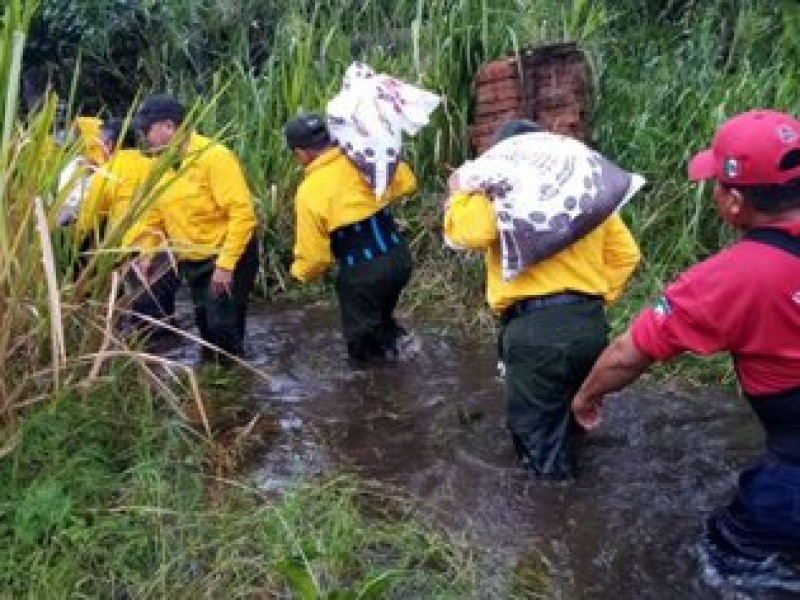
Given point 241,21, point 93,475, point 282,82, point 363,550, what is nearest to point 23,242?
point 93,475

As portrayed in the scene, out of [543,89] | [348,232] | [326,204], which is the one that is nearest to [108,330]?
[326,204]

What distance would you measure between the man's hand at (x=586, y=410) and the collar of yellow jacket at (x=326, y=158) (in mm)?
1921

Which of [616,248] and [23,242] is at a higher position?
[23,242]

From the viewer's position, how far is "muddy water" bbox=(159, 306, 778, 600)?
3775 millimetres

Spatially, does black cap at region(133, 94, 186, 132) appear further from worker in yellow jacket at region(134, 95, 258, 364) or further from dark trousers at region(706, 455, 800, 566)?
dark trousers at region(706, 455, 800, 566)

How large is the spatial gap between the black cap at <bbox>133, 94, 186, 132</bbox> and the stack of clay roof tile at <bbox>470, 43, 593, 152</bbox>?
214 centimetres

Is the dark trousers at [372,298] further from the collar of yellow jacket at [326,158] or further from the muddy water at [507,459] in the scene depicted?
the collar of yellow jacket at [326,158]

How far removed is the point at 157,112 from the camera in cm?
545

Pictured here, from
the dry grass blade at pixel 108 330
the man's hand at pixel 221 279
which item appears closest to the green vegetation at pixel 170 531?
the dry grass blade at pixel 108 330

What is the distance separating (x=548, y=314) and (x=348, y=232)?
5.27 ft

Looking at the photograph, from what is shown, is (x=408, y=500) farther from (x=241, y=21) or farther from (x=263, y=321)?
(x=241, y=21)

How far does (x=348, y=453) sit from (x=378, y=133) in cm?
149

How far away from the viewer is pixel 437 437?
192 inches

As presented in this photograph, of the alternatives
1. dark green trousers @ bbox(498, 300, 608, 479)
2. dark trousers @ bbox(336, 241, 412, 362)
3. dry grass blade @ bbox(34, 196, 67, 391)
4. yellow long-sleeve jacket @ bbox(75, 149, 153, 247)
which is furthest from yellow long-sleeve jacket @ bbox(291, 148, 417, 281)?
dry grass blade @ bbox(34, 196, 67, 391)
